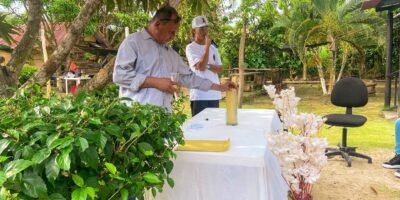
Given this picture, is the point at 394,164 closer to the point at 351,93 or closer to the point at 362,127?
the point at 351,93

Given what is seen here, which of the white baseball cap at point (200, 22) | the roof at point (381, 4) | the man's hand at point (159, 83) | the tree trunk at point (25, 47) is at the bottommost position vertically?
the man's hand at point (159, 83)

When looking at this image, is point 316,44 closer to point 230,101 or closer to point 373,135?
point 373,135

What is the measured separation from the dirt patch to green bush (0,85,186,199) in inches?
96.3

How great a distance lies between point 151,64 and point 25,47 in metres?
0.85

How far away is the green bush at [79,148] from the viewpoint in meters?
0.97

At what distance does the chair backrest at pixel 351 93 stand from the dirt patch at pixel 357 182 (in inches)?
27.0

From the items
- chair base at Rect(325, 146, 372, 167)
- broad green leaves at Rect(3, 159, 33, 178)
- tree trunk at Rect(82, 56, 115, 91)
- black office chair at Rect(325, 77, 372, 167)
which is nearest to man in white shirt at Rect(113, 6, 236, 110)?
tree trunk at Rect(82, 56, 115, 91)

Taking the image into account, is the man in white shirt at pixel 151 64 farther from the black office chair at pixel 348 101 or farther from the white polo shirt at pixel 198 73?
the black office chair at pixel 348 101

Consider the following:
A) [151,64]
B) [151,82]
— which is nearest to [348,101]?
[151,64]

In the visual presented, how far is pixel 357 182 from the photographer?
3709 mm

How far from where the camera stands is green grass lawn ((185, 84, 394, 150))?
213 inches

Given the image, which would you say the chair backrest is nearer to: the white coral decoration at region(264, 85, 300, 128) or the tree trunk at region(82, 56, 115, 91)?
the tree trunk at region(82, 56, 115, 91)

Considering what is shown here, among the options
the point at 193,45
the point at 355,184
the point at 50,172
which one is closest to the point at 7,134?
the point at 50,172

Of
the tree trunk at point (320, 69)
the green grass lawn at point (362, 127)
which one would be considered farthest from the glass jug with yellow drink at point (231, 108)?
the tree trunk at point (320, 69)
